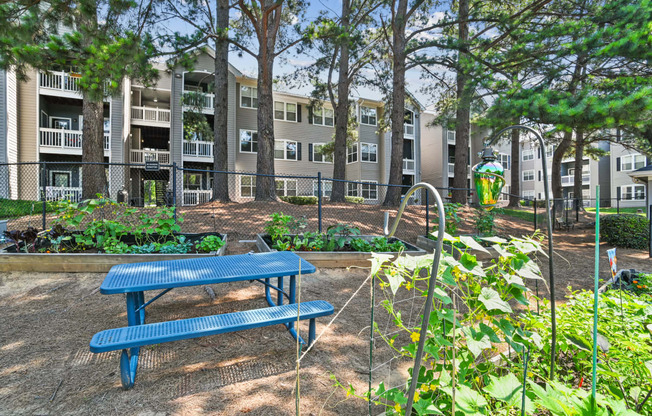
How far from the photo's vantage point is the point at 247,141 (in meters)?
19.7

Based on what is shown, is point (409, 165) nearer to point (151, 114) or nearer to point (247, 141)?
point (247, 141)

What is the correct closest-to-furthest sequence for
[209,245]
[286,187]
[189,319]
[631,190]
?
[189,319] → [209,245] → [286,187] → [631,190]

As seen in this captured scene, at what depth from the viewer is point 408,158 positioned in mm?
25375

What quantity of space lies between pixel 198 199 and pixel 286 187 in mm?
5464

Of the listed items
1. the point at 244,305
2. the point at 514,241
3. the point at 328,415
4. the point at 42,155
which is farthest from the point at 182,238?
the point at 42,155

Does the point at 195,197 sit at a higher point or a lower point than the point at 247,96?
lower

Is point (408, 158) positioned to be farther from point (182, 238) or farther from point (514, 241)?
point (514, 241)

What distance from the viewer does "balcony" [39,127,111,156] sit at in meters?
15.4

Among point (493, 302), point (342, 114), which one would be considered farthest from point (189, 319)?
point (342, 114)

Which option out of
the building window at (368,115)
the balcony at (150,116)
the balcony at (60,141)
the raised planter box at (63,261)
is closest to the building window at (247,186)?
the balcony at (150,116)

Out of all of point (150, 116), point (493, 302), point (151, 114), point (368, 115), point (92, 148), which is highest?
point (368, 115)

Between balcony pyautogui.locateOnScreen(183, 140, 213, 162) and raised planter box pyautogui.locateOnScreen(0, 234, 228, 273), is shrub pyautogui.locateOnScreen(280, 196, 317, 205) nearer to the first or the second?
balcony pyautogui.locateOnScreen(183, 140, 213, 162)

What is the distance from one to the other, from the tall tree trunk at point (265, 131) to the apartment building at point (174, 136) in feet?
11.2

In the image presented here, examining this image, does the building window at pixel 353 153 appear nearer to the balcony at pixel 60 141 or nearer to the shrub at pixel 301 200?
the shrub at pixel 301 200
